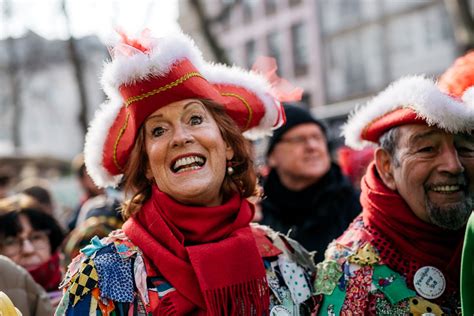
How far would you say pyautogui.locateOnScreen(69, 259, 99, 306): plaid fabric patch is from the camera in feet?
8.20

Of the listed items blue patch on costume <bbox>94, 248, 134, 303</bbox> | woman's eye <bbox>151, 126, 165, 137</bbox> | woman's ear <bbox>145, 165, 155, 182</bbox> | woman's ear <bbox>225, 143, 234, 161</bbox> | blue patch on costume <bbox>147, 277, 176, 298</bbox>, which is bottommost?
blue patch on costume <bbox>147, 277, 176, 298</bbox>

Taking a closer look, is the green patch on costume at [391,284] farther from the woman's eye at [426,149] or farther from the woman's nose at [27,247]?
the woman's nose at [27,247]

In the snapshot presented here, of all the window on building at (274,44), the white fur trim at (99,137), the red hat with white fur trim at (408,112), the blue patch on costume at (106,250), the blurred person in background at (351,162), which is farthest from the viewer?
the window on building at (274,44)

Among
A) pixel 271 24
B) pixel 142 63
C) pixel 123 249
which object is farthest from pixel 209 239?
pixel 271 24

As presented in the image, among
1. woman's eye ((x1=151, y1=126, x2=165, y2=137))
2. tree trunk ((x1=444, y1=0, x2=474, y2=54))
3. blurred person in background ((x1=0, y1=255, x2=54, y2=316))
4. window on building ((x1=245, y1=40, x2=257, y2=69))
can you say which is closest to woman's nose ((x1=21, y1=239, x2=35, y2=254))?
blurred person in background ((x1=0, y1=255, x2=54, y2=316))

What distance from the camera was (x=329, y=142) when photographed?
5.29m

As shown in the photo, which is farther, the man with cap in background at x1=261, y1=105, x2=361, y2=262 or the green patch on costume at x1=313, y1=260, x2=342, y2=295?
the man with cap in background at x1=261, y1=105, x2=361, y2=262

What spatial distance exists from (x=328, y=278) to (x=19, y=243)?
211cm

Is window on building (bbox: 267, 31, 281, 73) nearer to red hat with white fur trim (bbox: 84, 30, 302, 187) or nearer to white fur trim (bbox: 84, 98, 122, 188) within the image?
red hat with white fur trim (bbox: 84, 30, 302, 187)

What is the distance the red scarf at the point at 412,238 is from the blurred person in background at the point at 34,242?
1.99 metres

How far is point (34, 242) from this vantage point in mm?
4066

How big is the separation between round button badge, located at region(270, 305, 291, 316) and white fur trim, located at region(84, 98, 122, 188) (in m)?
1.01

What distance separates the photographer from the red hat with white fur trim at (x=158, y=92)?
2.71 metres

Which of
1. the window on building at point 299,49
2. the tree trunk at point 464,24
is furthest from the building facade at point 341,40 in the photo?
the tree trunk at point 464,24
